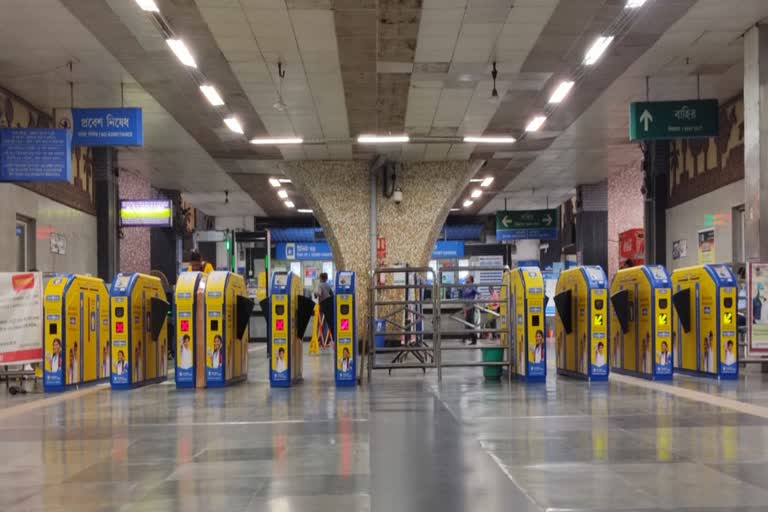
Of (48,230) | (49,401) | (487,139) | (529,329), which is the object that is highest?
(487,139)

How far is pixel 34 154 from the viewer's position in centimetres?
1315

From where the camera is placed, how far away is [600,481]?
15.0 ft

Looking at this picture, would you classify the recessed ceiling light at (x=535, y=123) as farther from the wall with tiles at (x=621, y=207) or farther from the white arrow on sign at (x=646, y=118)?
the wall with tiles at (x=621, y=207)

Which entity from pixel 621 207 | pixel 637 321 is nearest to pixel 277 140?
pixel 637 321

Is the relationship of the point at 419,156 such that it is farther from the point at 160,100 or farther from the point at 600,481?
the point at 600,481

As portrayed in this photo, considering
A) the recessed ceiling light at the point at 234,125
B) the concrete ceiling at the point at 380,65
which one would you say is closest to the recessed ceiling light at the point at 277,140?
the concrete ceiling at the point at 380,65

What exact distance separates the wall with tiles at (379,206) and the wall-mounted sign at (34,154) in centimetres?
762

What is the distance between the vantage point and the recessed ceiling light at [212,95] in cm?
1403

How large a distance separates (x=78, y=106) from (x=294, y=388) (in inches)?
318

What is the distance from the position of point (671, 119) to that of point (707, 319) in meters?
4.46

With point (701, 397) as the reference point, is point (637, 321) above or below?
above

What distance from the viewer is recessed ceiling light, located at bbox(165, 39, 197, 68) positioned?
1170cm

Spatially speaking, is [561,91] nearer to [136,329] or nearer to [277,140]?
[277,140]

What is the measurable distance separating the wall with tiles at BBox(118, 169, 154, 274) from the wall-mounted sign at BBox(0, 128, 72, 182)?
28.4 ft
